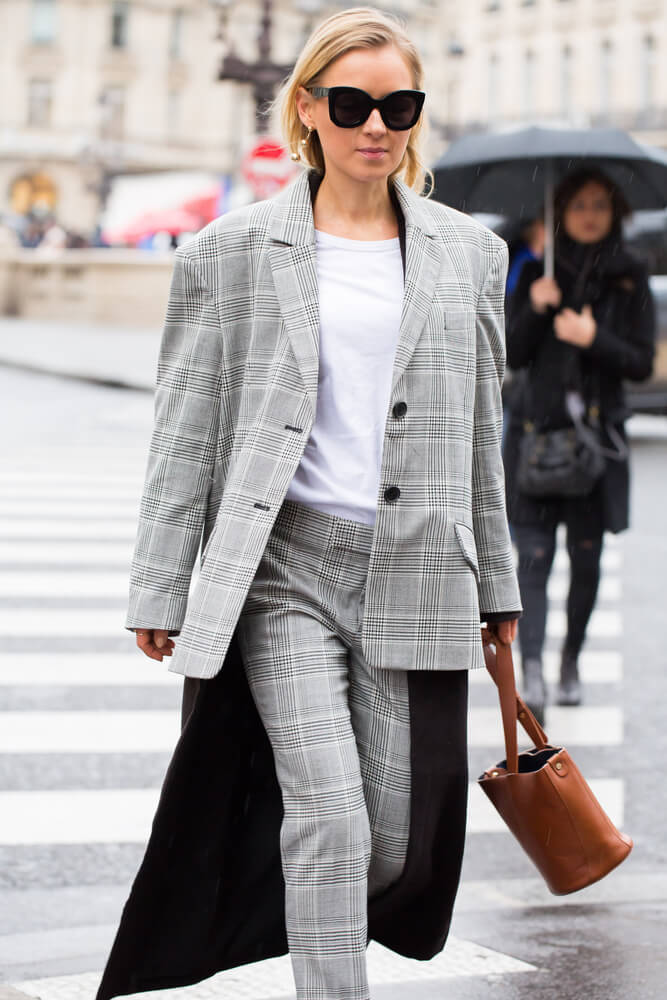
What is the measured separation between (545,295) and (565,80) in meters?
70.5

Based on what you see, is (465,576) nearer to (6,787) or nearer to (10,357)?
(6,787)

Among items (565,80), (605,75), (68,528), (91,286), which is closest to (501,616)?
(68,528)

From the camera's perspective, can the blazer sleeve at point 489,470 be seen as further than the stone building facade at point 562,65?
No

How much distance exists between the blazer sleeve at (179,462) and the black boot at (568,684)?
3.58 metres

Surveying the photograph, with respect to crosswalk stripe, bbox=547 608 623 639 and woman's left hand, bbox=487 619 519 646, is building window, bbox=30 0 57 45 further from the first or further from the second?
woman's left hand, bbox=487 619 519 646

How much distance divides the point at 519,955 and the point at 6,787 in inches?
80.2

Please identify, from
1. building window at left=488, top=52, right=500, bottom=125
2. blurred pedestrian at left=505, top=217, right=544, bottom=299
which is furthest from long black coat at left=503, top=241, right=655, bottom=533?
building window at left=488, top=52, right=500, bottom=125

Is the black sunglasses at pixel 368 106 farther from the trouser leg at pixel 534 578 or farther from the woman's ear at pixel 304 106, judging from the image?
the trouser leg at pixel 534 578

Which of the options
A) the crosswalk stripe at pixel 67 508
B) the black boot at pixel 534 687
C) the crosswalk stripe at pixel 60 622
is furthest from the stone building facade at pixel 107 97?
the black boot at pixel 534 687

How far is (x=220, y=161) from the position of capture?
80812 millimetres

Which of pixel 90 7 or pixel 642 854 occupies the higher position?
pixel 90 7

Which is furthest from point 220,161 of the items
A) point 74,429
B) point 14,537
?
point 14,537

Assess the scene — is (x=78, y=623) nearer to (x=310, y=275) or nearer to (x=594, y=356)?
(x=594, y=356)

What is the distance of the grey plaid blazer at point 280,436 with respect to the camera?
9.04 feet
